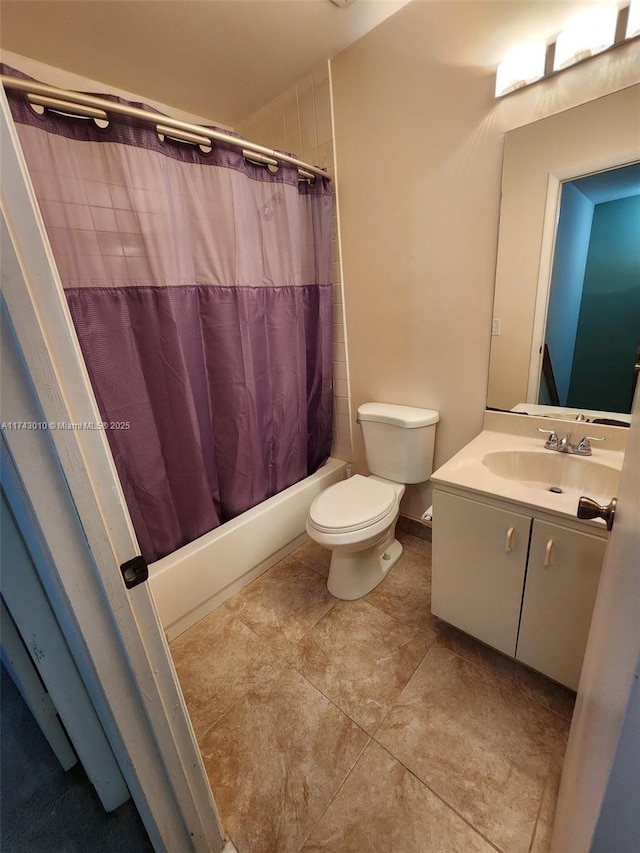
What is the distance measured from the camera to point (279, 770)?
1033 millimetres

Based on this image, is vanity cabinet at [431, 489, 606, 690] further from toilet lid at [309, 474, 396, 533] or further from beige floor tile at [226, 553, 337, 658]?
beige floor tile at [226, 553, 337, 658]

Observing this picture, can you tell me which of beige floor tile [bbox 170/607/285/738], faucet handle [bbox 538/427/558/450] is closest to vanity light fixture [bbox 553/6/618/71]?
faucet handle [bbox 538/427/558/450]

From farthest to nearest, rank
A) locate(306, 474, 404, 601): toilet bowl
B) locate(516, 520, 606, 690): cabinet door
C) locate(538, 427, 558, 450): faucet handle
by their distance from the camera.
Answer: locate(306, 474, 404, 601): toilet bowl, locate(538, 427, 558, 450): faucet handle, locate(516, 520, 606, 690): cabinet door

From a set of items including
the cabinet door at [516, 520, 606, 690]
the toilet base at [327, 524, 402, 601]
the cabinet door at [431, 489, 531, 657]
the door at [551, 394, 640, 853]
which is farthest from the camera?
the toilet base at [327, 524, 402, 601]

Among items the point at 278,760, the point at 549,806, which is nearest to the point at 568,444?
the point at 549,806

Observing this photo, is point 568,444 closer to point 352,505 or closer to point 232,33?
point 352,505

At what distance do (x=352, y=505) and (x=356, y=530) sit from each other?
0.14 metres

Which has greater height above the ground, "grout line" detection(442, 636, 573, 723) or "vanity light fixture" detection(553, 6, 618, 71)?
"vanity light fixture" detection(553, 6, 618, 71)

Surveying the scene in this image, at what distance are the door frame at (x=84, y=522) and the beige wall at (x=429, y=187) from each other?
1.45 metres

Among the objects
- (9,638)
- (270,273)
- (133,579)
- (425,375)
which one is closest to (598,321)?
(425,375)

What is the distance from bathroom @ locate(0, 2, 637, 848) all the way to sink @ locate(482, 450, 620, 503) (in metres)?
0.29

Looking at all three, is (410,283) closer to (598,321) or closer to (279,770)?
(598,321)

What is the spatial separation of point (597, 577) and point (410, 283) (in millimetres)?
1318

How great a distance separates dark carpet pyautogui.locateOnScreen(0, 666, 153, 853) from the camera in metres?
0.89
